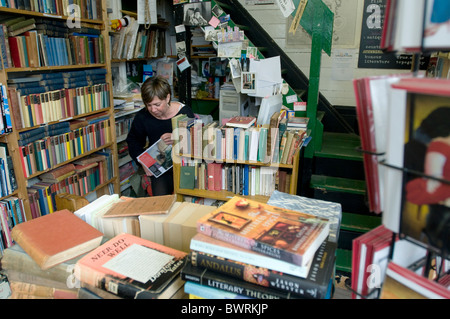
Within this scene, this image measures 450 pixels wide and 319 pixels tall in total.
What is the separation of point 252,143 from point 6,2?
202 cm

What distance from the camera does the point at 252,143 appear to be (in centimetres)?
249

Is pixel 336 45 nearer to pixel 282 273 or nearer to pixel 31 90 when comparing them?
pixel 31 90

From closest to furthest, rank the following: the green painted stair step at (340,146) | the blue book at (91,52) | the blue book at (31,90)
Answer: the blue book at (31,90), the green painted stair step at (340,146), the blue book at (91,52)

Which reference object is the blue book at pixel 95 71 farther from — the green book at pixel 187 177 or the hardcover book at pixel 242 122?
the hardcover book at pixel 242 122

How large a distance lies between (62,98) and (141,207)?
83.2 inches

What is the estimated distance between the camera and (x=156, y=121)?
9.11 feet

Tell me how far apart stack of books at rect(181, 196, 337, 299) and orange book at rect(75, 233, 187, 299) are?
8cm

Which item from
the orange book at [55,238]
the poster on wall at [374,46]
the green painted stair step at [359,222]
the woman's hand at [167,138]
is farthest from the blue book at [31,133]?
the poster on wall at [374,46]

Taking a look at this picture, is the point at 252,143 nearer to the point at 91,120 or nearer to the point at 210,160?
the point at 210,160

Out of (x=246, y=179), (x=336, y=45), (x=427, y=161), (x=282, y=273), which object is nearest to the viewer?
(x=427, y=161)

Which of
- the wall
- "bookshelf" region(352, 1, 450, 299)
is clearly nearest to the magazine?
"bookshelf" region(352, 1, 450, 299)

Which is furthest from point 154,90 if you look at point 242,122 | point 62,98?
point 62,98

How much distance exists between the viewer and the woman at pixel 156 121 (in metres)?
2.63

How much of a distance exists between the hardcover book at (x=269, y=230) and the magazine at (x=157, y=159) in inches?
67.9
